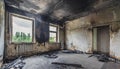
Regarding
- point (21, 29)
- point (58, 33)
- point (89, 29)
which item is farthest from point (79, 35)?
point (21, 29)

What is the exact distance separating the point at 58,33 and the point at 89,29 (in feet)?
7.83

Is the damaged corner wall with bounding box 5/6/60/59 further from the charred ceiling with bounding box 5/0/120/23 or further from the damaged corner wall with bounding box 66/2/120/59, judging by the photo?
the damaged corner wall with bounding box 66/2/120/59

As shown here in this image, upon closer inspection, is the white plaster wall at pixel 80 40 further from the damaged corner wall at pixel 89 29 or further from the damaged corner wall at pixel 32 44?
the damaged corner wall at pixel 32 44

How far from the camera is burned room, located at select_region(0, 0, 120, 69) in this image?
12.3ft

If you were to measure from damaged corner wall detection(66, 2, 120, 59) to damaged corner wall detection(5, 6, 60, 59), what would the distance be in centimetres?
144

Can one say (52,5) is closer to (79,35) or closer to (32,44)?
(32,44)

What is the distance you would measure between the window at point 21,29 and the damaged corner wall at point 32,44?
225mm

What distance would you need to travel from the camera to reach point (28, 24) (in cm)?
509

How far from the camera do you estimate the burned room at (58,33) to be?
3.74 metres

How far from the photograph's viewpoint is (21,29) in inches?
186

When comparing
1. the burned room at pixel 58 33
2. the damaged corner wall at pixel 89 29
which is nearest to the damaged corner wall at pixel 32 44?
the burned room at pixel 58 33

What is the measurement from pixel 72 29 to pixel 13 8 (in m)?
4.26

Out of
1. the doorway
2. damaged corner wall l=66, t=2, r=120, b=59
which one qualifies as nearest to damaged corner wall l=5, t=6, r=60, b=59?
damaged corner wall l=66, t=2, r=120, b=59

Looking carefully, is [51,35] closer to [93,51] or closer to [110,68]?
[93,51]
